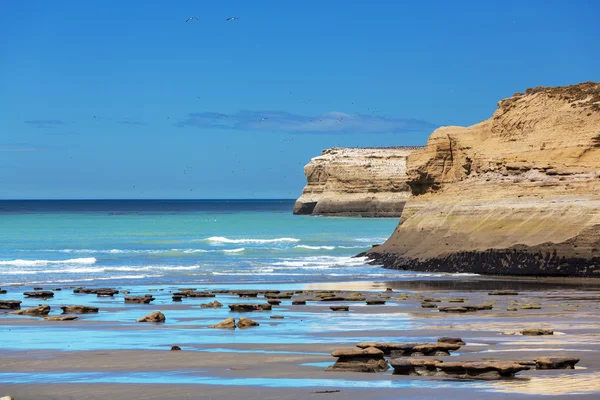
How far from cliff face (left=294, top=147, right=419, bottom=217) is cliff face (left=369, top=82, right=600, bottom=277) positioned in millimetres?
90480

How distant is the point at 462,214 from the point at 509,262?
4196mm

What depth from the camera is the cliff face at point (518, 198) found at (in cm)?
3416

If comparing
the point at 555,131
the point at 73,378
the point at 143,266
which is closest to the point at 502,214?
the point at 555,131

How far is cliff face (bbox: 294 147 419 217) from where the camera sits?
137875mm

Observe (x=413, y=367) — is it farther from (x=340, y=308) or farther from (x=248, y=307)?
(x=248, y=307)

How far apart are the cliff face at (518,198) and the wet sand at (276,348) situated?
6.41 metres

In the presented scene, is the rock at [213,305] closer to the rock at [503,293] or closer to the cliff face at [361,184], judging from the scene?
the rock at [503,293]

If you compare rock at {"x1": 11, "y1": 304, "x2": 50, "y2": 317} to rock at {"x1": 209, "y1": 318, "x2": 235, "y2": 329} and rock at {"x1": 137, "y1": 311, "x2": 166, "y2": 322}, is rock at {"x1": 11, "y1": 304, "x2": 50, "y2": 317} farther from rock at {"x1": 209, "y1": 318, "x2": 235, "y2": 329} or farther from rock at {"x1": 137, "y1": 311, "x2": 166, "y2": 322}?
rock at {"x1": 209, "y1": 318, "x2": 235, "y2": 329}

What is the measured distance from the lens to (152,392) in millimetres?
12492

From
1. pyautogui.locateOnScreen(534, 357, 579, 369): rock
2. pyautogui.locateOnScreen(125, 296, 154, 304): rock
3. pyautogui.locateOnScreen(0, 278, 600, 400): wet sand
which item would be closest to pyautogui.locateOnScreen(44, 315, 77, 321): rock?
pyautogui.locateOnScreen(0, 278, 600, 400): wet sand

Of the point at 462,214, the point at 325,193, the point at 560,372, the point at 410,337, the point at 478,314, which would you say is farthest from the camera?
the point at 325,193

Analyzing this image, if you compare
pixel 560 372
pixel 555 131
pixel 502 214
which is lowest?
pixel 560 372

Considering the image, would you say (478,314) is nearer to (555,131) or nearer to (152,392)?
(152,392)

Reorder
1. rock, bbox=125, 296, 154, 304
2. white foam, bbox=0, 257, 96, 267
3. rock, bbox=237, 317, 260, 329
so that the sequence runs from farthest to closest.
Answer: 1. white foam, bbox=0, 257, 96, 267
2. rock, bbox=125, 296, 154, 304
3. rock, bbox=237, 317, 260, 329
